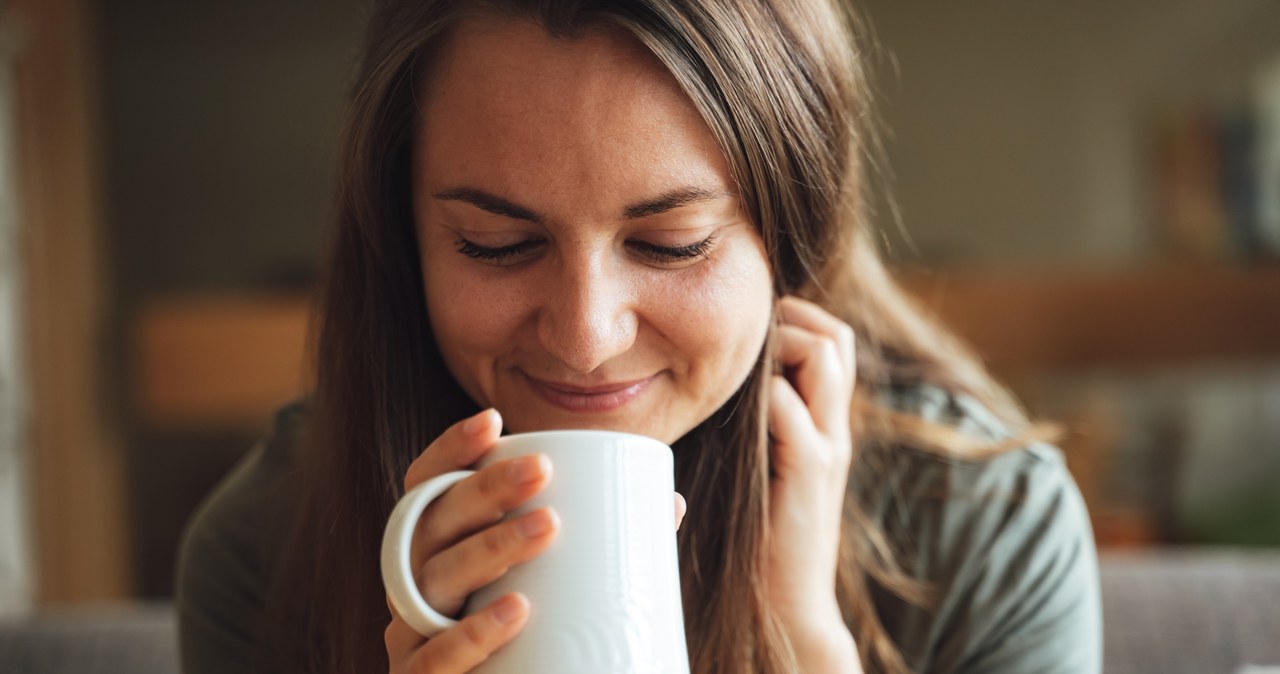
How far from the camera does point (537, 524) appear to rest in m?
0.64

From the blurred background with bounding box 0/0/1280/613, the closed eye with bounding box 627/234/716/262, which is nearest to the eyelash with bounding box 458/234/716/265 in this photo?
the closed eye with bounding box 627/234/716/262

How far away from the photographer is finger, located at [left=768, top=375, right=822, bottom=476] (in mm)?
949

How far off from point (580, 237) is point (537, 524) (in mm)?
208

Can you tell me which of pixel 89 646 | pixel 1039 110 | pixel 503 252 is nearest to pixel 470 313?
pixel 503 252

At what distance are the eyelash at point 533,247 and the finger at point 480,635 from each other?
26cm

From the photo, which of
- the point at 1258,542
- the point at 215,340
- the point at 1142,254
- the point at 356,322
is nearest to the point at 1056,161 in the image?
the point at 1142,254

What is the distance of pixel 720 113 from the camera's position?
80 centimetres

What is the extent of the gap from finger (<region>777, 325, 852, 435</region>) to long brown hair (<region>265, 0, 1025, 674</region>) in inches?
2.0

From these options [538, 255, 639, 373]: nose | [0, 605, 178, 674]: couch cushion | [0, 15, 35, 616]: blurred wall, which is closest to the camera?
[538, 255, 639, 373]: nose

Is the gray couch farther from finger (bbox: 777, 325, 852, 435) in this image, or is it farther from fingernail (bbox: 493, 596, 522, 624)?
fingernail (bbox: 493, 596, 522, 624)

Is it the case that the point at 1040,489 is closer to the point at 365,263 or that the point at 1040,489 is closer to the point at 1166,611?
the point at 1166,611

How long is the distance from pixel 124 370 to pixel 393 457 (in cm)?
294

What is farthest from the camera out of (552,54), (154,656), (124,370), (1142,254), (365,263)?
(1142,254)

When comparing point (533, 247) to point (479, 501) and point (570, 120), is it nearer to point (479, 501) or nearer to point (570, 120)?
point (570, 120)
